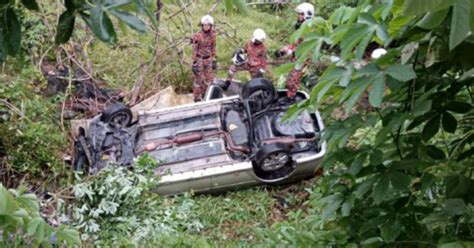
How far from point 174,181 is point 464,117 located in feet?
13.0

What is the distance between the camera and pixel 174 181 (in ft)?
18.9

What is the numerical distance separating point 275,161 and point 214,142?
0.69 m

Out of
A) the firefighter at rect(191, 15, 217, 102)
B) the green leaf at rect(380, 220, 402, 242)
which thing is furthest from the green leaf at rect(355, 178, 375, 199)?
the firefighter at rect(191, 15, 217, 102)

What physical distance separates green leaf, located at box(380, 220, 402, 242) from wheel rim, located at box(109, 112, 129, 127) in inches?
192

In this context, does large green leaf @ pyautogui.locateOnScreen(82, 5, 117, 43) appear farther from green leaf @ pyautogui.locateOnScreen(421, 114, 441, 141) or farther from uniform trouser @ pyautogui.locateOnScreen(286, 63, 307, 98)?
uniform trouser @ pyautogui.locateOnScreen(286, 63, 307, 98)

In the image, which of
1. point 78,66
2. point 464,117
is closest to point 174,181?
point 78,66

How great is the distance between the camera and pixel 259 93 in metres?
6.57

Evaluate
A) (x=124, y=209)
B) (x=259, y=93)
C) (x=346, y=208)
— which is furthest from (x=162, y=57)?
→ (x=346, y=208)

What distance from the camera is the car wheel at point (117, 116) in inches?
256

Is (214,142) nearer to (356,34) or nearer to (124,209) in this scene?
(124,209)

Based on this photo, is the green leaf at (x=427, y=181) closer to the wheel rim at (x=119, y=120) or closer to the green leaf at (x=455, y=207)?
the green leaf at (x=455, y=207)

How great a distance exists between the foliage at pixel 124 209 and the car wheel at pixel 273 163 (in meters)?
0.85

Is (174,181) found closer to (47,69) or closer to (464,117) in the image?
(47,69)

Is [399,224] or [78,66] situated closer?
[399,224]
